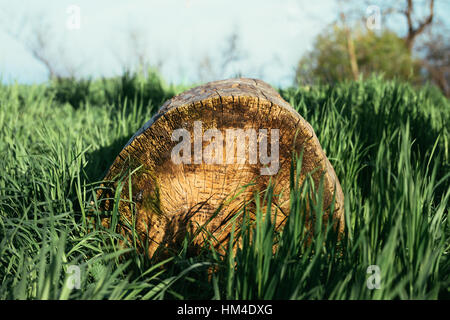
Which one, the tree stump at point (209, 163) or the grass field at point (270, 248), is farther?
the tree stump at point (209, 163)

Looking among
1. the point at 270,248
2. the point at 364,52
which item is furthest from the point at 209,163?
the point at 364,52

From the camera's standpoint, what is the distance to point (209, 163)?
67.3 inches

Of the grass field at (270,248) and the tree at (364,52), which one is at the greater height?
the tree at (364,52)

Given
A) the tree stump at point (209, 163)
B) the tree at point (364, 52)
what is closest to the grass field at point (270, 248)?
the tree stump at point (209, 163)

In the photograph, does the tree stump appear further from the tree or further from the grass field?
the tree

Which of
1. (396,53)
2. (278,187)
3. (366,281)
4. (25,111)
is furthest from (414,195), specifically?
(396,53)

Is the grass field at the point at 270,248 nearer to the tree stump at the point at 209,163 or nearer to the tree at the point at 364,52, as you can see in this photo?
the tree stump at the point at 209,163

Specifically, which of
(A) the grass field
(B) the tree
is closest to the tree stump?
(A) the grass field

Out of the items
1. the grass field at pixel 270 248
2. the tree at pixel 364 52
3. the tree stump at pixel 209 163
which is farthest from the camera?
the tree at pixel 364 52

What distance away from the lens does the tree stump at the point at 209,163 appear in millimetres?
1659

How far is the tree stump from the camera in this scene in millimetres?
1659

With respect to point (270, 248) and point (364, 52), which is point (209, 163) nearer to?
point (270, 248)

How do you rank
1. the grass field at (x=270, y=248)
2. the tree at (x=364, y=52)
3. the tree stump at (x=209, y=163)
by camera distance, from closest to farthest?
1. the grass field at (x=270, y=248)
2. the tree stump at (x=209, y=163)
3. the tree at (x=364, y=52)
